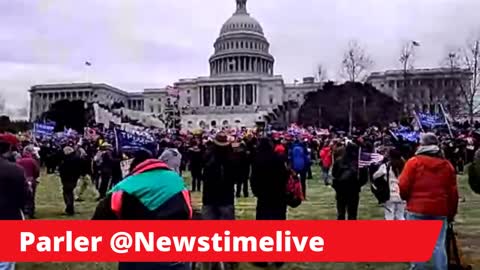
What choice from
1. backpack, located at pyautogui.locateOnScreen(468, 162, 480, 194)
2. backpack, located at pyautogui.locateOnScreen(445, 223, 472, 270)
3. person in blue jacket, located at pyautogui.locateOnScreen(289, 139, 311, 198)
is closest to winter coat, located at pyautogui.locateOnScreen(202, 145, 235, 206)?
backpack, located at pyautogui.locateOnScreen(445, 223, 472, 270)

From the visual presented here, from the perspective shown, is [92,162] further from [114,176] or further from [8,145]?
[8,145]

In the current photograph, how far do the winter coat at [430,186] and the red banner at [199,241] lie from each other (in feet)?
1.98

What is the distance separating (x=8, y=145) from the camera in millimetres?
6004

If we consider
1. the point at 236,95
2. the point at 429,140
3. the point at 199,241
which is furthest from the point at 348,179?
the point at 236,95

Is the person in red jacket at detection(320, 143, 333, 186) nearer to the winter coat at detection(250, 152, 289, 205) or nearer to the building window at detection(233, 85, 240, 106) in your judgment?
the winter coat at detection(250, 152, 289, 205)

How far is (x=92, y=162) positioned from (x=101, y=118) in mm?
33904

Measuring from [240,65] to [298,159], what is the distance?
105 metres

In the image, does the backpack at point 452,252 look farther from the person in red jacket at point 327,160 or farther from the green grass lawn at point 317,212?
the person in red jacket at point 327,160

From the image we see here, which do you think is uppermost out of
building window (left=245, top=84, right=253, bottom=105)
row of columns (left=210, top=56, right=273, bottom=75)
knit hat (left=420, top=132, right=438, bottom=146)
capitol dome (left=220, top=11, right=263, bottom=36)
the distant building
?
capitol dome (left=220, top=11, right=263, bottom=36)

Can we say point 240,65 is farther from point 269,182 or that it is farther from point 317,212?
point 269,182

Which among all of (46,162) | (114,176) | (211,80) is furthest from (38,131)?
(211,80)

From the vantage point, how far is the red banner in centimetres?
442

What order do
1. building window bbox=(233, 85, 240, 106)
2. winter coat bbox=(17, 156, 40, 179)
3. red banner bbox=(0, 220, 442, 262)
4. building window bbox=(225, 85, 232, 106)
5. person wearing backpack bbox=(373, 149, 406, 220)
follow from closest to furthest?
red banner bbox=(0, 220, 442, 262)
person wearing backpack bbox=(373, 149, 406, 220)
winter coat bbox=(17, 156, 40, 179)
building window bbox=(233, 85, 240, 106)
building window bbox=(225, 85, 232, 106)

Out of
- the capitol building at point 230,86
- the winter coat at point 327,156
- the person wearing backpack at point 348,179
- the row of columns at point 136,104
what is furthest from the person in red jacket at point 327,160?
the row of columns at point 136,104
